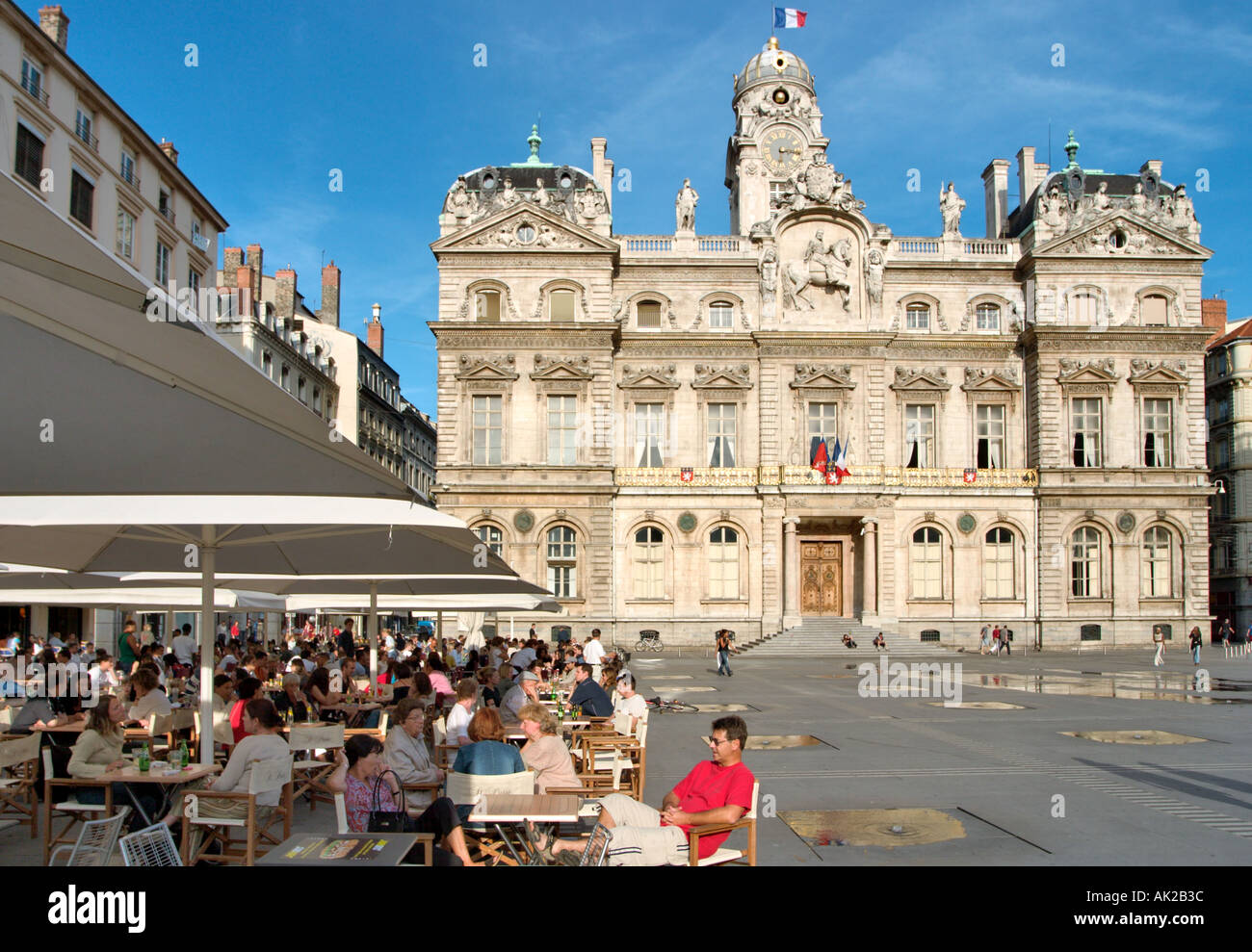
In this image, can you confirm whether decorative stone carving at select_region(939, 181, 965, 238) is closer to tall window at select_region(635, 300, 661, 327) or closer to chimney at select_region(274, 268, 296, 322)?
tall window at select_region(635, 300, 661, 327)

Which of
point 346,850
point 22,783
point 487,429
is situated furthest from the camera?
point 487,429

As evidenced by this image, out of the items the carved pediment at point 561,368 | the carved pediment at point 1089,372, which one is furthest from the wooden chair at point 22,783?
the carved pediment at point 1089,372

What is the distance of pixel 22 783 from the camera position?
10.1 meters

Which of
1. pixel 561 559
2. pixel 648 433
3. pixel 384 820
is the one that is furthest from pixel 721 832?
pixel 648 433

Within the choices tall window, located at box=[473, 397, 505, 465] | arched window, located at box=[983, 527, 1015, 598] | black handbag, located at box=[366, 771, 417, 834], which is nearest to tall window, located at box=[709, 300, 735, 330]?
tall window, located at box=[473, 397, 505, 465]

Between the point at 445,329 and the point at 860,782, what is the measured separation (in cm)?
3533

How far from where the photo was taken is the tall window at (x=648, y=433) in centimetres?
4647

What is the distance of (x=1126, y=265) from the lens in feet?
153

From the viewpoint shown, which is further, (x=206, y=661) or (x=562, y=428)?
(x=562, y=428)

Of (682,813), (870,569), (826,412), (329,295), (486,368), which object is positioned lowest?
(682,813)

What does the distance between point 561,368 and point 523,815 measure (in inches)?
1516

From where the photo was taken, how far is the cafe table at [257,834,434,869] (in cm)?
556

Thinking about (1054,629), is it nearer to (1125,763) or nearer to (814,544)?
(814,544)

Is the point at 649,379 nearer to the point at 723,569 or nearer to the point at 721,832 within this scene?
the point at 723,569
